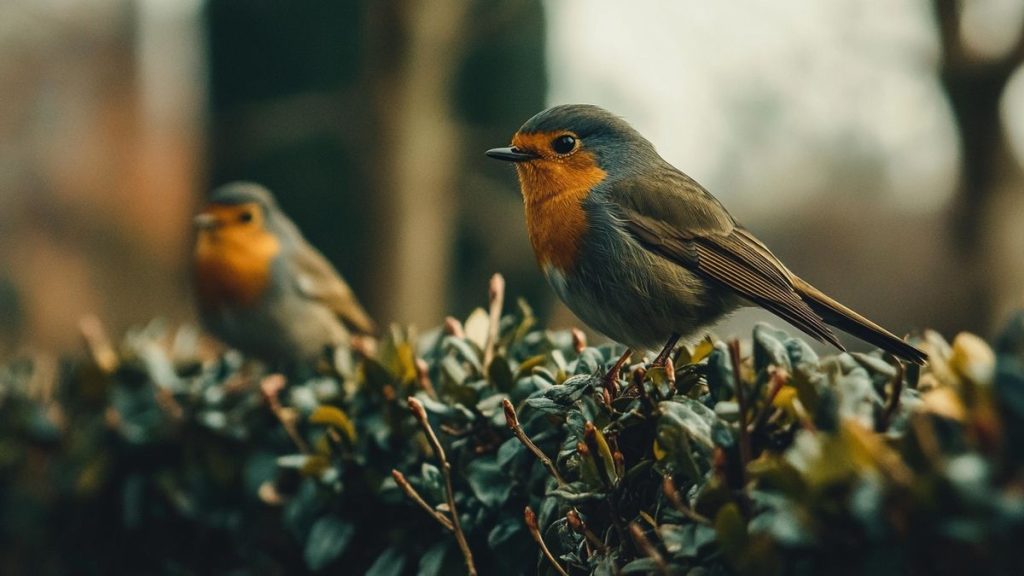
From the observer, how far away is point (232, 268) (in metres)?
4.48

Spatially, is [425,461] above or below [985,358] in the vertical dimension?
below

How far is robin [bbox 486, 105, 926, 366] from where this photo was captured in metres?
2.46

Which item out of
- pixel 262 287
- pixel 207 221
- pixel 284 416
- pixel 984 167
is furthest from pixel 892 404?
pixel 984 167

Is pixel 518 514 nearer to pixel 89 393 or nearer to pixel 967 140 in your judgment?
pixel 89 393

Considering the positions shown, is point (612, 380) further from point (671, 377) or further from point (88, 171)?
point (88, 171)

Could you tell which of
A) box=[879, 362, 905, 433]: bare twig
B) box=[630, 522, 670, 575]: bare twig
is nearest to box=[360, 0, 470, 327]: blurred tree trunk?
box=[630, 522, 670, 575]: bare twig

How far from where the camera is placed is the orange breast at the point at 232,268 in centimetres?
447

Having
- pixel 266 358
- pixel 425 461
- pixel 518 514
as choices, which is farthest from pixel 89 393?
pixel 518 514

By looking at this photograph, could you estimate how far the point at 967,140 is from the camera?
7.18m

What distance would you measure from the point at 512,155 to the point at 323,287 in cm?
228

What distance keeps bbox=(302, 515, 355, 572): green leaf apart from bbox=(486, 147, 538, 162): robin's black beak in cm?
104

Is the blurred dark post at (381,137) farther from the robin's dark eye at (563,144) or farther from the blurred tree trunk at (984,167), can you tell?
the robin's dark eye at (563,144)

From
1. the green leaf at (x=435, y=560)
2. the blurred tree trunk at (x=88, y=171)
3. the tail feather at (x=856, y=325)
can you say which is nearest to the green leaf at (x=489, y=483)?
the green leaf at (x=435, y=560)

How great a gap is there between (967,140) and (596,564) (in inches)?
257
